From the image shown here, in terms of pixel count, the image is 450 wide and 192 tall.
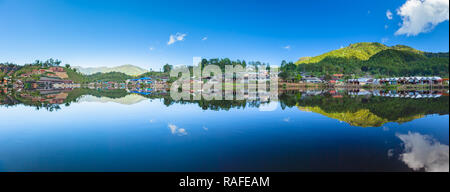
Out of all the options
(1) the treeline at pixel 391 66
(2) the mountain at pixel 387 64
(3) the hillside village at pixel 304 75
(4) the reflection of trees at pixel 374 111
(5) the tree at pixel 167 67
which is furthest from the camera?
(5) the tree at pixel 167 67

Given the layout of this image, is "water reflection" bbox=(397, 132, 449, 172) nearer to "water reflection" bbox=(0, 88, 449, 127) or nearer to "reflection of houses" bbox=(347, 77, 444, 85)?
"water reflection" bbox=(0, 88, 449, 127)

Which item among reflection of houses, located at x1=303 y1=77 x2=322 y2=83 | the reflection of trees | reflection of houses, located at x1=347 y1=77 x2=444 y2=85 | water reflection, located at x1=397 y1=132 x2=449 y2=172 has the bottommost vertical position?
water reflection, located at x1=397 y1=132 x2=449 y2=172

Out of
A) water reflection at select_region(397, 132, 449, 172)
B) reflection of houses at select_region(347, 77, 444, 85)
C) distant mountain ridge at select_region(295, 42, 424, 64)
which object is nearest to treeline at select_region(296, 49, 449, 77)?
reflection of houses at select_region(347, 77, 444, 85)

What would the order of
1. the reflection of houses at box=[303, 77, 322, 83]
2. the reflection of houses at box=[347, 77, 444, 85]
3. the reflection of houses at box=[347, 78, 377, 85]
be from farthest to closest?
the reflection of houses at box=[303, 77, 322, 83] < the reflection of houses at box=[347, 78, 377, 85] < the reflection of houses at box=[347, 77, 444, 85]

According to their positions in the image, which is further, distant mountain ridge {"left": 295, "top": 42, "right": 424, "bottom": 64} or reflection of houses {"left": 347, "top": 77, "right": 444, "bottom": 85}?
distant mountain ridge {"left": 295, "top": 42, "right": 424, "bottom": 64}

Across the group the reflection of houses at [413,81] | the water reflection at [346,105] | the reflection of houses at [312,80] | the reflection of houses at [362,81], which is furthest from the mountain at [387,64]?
the water reflection at [346,105]

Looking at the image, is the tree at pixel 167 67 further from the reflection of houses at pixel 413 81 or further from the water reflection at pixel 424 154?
the water reflection at pixel 424 154

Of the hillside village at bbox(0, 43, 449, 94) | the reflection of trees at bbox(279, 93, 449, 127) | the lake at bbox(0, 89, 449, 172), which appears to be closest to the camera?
the lake at bbox(0, 89, 449, 172)

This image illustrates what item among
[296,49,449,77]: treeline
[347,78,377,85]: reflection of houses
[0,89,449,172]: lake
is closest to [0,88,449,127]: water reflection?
[0,89,449,172]: lake

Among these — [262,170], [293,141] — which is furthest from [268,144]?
[262,170]

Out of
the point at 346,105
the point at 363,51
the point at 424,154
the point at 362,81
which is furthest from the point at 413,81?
the point at 363,51

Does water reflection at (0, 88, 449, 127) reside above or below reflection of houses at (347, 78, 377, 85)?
below
